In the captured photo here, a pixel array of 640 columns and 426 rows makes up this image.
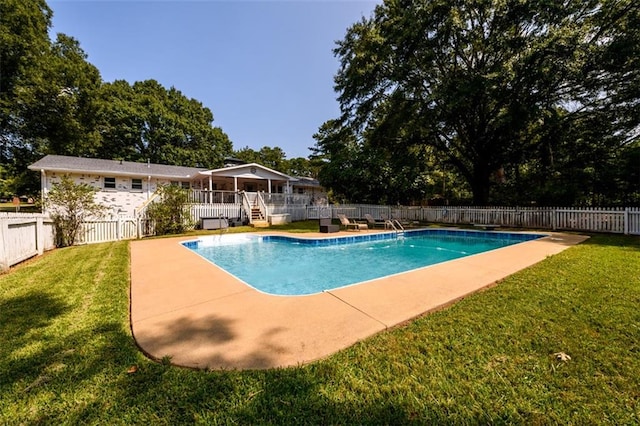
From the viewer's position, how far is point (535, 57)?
11.9m

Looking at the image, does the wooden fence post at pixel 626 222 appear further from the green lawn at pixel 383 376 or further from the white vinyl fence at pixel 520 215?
the green lawn at pixel 383 376

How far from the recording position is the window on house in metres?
16.4

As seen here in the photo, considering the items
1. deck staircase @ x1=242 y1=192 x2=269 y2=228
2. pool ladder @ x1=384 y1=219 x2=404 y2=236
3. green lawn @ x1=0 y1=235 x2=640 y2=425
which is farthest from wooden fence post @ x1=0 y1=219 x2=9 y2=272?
pool ladder @ x1=384 y1=219 x2=404 y2=236

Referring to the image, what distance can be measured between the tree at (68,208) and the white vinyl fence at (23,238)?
0.32m

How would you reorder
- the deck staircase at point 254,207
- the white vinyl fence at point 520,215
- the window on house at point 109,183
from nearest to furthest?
the white vinyl fence at point 520,215, the window on house at point 109,183, the deck staircase at point 254,207

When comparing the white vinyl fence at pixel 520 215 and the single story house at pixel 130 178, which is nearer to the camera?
the white vinyl fence at pixel 520 215

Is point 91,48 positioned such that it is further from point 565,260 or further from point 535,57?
point 565,260

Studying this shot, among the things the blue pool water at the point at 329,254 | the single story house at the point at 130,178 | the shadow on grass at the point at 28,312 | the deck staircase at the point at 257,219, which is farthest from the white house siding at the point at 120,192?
the shadow on grass at the point at 28,312

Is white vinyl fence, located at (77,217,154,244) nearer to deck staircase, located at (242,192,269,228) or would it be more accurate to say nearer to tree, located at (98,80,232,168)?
deck staircase, located at (242,192,269,228)

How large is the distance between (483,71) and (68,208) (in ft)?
65.2

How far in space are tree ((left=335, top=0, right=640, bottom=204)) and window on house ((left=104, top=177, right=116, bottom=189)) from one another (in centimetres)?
1638

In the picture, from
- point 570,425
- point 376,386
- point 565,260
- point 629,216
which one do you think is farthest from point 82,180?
point 629,216

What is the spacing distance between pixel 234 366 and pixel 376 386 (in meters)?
1.30

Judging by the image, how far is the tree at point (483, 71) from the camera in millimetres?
12062
